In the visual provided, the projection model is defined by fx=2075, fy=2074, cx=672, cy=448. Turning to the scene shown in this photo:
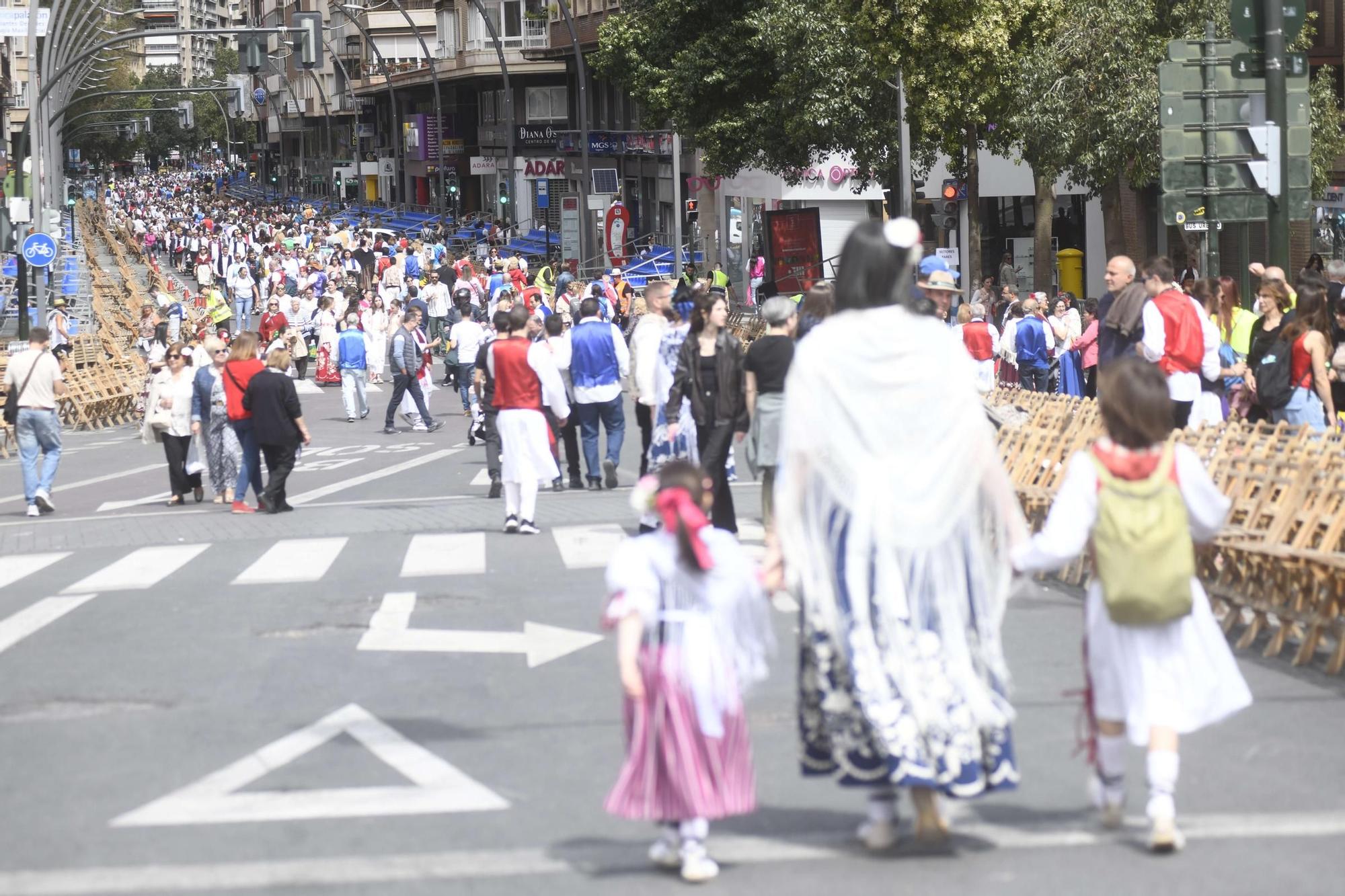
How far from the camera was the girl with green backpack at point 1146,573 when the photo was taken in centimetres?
605

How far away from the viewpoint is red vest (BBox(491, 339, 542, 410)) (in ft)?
48.8

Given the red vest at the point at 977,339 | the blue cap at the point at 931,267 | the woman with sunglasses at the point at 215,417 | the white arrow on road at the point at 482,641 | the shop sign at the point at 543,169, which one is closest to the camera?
the white arrow on road at the point at 482,641

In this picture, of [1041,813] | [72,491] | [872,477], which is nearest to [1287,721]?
[1041,813]

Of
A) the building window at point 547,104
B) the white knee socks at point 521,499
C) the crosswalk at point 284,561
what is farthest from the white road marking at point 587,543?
the building window at point 547,104

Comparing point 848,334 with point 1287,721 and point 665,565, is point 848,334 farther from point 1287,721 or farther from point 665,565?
point 1287,721

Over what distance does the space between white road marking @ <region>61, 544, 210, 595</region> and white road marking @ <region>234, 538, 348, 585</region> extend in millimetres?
533

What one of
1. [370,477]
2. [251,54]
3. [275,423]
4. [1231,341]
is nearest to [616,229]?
[251,54]

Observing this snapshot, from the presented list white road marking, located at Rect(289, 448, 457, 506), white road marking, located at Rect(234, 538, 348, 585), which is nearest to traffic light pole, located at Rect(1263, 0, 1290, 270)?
white road marking, located at Rect(234, 538, 348, 585)

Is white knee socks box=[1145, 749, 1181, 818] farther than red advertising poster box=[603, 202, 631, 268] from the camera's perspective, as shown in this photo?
No

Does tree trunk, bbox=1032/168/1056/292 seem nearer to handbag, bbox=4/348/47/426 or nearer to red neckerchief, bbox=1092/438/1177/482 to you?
handbag, bbox=4/348/47/426

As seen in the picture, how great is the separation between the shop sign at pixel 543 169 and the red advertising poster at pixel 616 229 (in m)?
11.8

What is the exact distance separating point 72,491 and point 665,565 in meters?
16.7

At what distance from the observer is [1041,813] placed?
21.9 feet

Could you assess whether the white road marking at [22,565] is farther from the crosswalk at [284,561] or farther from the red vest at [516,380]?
the red vest at [516,380]
